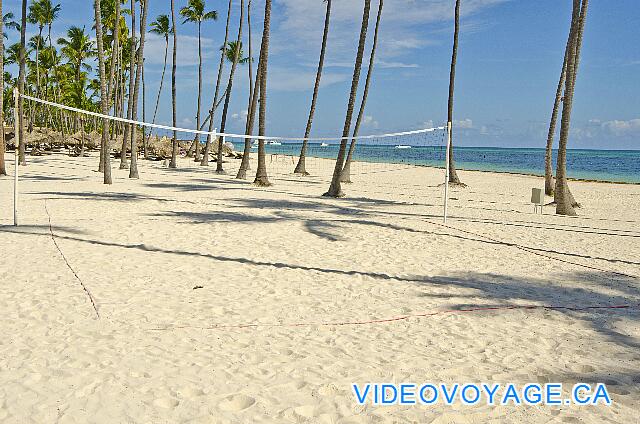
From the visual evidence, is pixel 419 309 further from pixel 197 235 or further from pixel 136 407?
pixel 197 235

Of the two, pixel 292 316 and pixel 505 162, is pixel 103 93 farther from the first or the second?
A: pixel 505 162

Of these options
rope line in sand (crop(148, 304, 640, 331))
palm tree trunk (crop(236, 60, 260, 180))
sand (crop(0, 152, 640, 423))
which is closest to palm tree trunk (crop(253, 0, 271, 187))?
palm tree trunk (crop(236, 60, 260, 180))

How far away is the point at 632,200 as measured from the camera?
20016mm

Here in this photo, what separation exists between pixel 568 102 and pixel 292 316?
36.6 ft

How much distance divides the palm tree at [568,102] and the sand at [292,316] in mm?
2502

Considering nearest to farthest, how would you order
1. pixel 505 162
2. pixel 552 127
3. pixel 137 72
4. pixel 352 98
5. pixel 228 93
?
pixel 352 98
pixel 552 127
pixel 137 72
pixel 228 93
pixel 505 162

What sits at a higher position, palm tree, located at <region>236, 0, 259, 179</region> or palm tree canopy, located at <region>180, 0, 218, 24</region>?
palm tree canopy, located at <region>180, 0, 218, 24</region>

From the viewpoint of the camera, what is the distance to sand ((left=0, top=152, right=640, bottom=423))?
3.57m

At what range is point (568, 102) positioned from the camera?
547 inches

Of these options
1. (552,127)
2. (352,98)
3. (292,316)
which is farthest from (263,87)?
(292,316)

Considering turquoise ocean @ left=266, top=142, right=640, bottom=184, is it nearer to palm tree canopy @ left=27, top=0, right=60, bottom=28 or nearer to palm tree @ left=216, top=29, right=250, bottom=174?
palm tree @ left=216, top=29, right=250, bottom=174

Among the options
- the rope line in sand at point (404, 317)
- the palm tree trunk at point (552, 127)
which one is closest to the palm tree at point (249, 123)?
the palm tree trunk at point (552, 127)

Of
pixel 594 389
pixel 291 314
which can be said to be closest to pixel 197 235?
pixel 291 314

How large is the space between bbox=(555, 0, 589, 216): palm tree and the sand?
2502 mm
